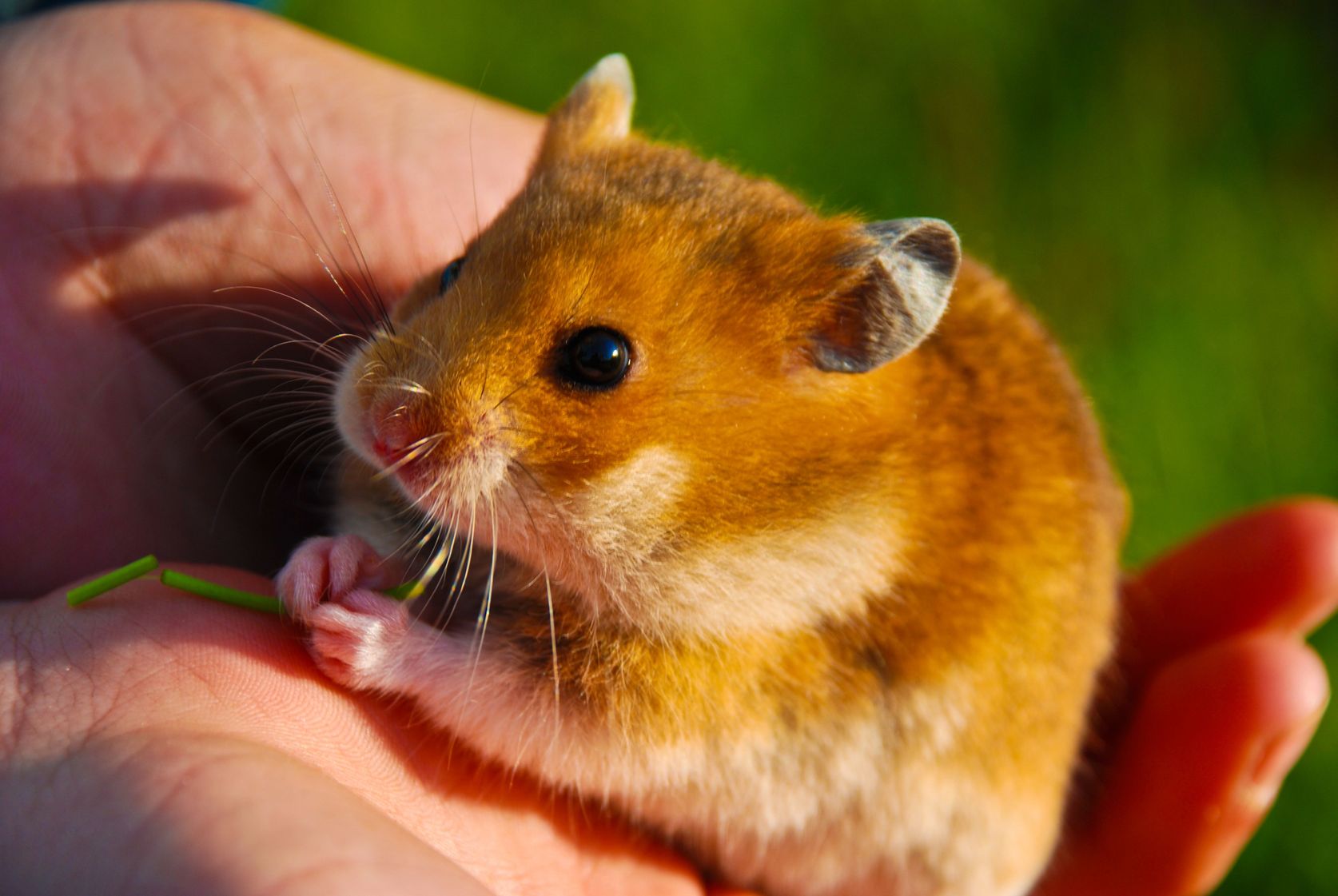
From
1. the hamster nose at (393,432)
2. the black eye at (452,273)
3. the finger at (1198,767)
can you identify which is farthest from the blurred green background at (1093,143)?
the hamster nose at (393,432)

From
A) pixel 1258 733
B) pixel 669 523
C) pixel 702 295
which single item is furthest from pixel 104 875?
pixel 1258 733

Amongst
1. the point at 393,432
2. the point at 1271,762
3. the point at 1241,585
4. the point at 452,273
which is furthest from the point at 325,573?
the point at 1241,585

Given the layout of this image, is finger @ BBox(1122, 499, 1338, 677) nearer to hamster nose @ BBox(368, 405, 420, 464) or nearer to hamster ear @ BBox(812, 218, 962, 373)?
hamster ear @ BBox(812, 218, 962, 373)

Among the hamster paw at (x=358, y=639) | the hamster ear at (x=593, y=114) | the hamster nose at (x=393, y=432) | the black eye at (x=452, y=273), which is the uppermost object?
the hamster ear at (x=593, y=114)

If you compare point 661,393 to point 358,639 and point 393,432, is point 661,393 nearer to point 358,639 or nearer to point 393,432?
point 393,432

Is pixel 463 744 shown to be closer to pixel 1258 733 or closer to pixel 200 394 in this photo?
pixel 200 394

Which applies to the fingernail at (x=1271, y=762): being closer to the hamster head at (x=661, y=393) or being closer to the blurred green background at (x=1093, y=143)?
the hamster head at (x=661, y=393)
